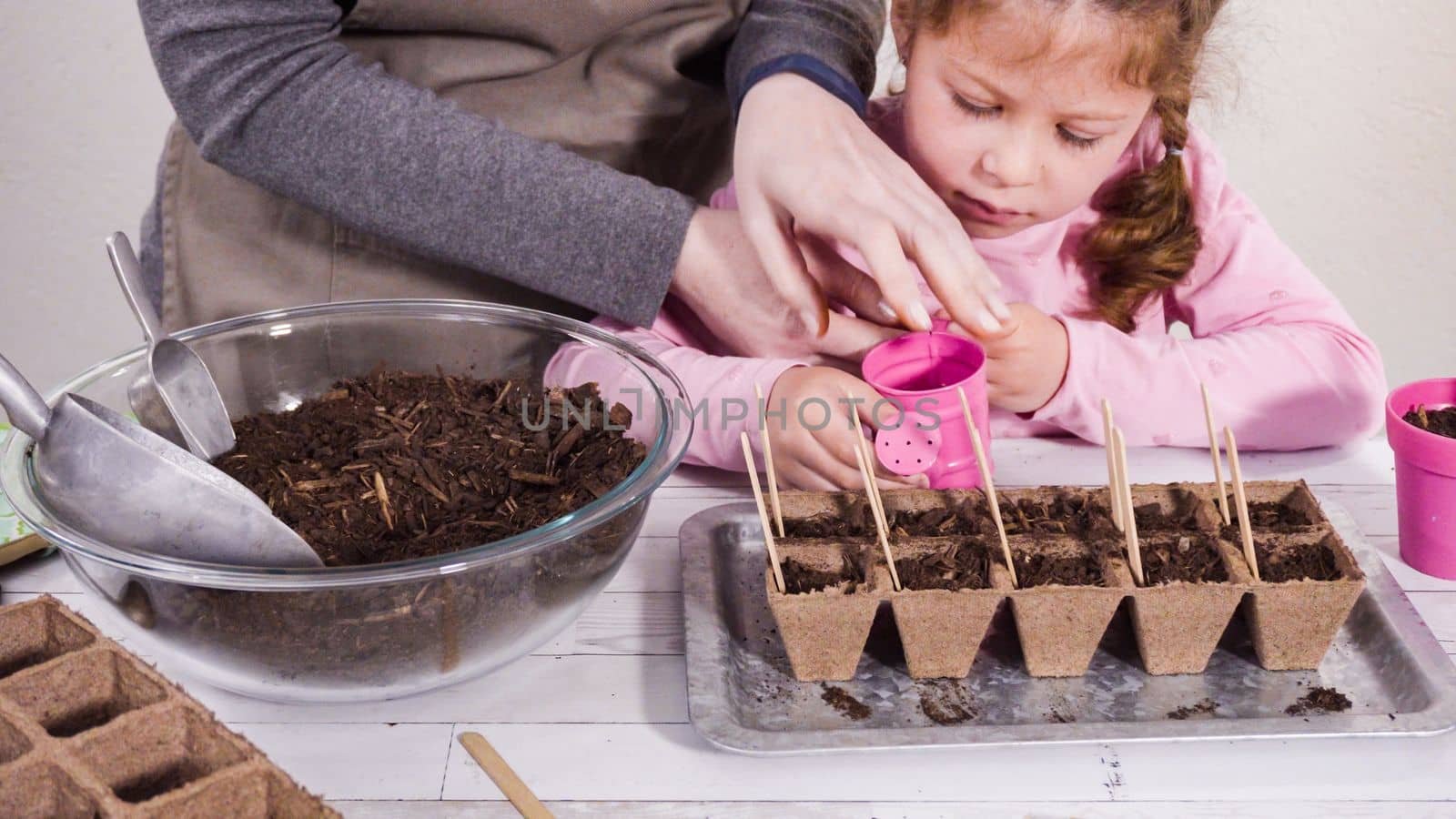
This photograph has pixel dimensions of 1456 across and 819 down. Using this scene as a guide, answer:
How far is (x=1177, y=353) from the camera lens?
3.98 feet

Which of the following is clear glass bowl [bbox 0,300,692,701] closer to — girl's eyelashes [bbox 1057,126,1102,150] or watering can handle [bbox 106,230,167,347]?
watering can handle [bbox 106,230,167,347]

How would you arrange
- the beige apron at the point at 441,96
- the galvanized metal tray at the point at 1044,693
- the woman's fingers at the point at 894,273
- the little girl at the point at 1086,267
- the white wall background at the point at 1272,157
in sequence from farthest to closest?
the white wall background at the point at 1272,157 < the beige apron at the point at 441,96 < the little girl at the point at 1086,267 < the woman's fingers at the point at 894,273 < the galvanized metal tray at the point at 1044,693

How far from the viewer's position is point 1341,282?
2.48 m

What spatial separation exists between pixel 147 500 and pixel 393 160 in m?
0.46

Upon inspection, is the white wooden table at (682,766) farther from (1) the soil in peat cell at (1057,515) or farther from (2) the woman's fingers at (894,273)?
(2) the woman's fingers at (894,273)

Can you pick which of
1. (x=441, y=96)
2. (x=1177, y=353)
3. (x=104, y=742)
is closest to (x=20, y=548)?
(x=104, y=742)

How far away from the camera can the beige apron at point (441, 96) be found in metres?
1.20

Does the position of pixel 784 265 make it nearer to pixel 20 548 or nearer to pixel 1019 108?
pixel 1019 108

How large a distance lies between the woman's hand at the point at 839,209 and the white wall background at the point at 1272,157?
1267 mm

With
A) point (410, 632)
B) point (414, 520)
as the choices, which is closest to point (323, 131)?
point (414, 520)

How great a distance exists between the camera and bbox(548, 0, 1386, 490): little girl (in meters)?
1.08

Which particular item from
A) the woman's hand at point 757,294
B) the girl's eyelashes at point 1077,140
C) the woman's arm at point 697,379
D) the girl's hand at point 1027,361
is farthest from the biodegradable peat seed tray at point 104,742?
the girl's eyelashes at point 1077,140

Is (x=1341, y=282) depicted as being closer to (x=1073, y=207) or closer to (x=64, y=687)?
(x=1073, y=207)

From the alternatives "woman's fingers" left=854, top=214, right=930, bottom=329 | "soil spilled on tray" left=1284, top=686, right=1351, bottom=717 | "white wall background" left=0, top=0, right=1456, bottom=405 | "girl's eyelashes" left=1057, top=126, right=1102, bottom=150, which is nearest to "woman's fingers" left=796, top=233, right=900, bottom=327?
"woman's fingers" left=854, top=214, right=930, bottom=329
